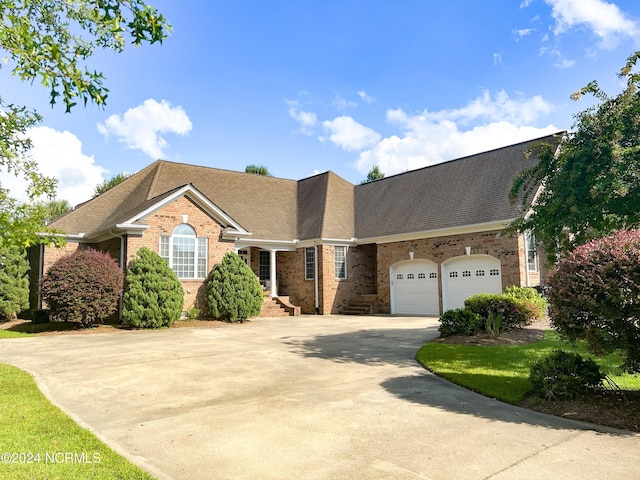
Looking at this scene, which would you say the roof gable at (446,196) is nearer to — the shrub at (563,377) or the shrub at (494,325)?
the shrub at (494,325)

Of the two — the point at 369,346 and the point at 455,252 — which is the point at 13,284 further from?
the point at 455,252

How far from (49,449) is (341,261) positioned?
20.0 meters

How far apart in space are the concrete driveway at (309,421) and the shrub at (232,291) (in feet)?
25.4

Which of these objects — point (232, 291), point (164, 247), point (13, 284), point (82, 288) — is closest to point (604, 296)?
point (232, 291)

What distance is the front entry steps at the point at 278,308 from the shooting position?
21617mm

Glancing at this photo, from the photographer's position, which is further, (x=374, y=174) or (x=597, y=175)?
(x=374, y=174)

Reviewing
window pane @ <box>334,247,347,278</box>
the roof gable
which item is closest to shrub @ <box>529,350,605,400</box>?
the roof gable

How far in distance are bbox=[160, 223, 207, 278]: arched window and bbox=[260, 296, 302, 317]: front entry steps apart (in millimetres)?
3949

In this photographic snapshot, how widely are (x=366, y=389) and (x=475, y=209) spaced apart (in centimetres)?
1478

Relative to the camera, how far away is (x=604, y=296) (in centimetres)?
545

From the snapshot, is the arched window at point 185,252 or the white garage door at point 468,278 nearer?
the arched window at point 185,252

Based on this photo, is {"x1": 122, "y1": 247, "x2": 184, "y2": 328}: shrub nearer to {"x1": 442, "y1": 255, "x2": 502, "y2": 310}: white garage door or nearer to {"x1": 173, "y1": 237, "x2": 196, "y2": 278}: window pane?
{"x1": 173, "y1": 237, "x2": 196, "y2": 278}: window pane

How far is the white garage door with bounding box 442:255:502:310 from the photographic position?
18.7 meters

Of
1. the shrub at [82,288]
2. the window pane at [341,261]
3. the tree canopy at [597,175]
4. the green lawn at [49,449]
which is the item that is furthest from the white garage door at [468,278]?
the green lawn at [49,449]
